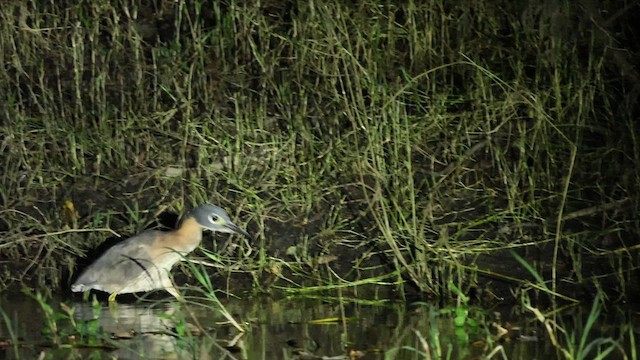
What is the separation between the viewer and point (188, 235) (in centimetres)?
782

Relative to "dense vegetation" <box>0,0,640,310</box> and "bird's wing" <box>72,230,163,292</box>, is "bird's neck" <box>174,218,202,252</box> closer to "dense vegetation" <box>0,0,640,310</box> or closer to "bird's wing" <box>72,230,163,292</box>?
"bird's wing" <box>72,230,163,292</box>

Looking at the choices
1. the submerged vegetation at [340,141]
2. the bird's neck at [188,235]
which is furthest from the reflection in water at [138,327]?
the submerged vegetation at [340,141]

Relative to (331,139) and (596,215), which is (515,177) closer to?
(596,215)

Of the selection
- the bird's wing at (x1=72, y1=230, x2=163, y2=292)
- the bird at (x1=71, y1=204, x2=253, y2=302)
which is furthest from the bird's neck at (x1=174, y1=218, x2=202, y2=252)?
the bird's wing at (x1=72, y1=230, x2=163, y2=292)

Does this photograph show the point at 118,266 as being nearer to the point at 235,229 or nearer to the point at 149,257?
the point at 149,257

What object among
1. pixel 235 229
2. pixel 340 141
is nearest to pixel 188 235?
pixel 235 229

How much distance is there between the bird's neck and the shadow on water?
0.36 metres

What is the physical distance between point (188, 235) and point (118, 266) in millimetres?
416

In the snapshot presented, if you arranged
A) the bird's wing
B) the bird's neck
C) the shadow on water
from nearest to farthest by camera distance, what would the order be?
the shadow on water, the bird's wing, the bird's neck

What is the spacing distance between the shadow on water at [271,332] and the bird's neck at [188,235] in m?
0.36

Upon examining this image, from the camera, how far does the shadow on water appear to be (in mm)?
6391

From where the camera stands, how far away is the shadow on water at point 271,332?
6.39m

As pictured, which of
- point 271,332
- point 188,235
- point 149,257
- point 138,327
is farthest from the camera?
point 188,235

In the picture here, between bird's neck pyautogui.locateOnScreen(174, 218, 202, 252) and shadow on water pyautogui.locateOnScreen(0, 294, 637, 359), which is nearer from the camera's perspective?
shadow on water pyautogui.locateOnScreen(0, 294, 637, 359)
